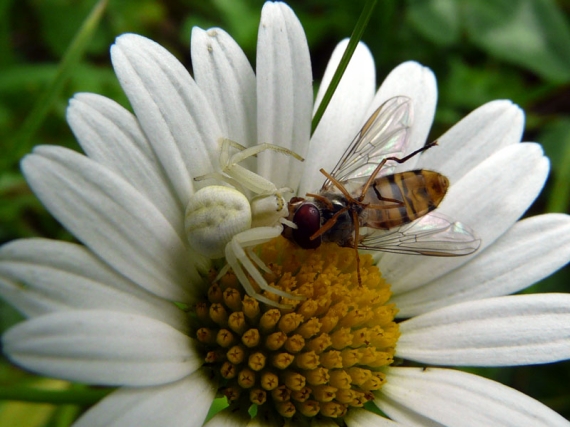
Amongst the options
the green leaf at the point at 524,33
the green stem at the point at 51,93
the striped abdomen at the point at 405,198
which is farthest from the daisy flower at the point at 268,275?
the green leaf at the point at 524,33

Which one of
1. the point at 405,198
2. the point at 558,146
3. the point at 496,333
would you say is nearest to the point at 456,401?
the point at 496,333

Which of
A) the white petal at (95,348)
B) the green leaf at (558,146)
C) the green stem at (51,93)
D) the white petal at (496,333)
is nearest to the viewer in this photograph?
the white petal at (95,348)

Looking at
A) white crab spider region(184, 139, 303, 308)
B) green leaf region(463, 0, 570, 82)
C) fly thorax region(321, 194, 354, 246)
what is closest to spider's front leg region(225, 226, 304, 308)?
white crab spider region(184, 139, 303, 308)

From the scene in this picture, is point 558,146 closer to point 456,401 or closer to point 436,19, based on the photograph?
point 436,19

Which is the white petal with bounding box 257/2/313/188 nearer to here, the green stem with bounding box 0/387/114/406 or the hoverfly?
the hoverfly

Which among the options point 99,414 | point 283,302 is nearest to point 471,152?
point 283,302

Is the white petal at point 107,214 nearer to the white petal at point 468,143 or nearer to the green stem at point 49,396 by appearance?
the green stem at point 49,396
